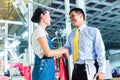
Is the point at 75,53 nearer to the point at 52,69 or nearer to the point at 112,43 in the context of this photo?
the point at 52,69

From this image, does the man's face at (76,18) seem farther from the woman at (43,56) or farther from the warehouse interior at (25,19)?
the warehouse interior at (25,19)

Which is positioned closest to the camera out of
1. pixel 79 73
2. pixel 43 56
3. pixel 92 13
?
pixel 43 56

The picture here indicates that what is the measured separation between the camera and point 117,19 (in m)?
11.2

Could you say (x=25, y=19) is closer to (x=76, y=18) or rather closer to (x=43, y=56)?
(x=76, y=18)

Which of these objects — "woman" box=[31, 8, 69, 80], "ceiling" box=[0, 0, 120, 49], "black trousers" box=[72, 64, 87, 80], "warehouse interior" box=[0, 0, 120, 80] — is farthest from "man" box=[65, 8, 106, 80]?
"ceiling" box=[0, 0, 120, 49]

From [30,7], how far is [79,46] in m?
3.27

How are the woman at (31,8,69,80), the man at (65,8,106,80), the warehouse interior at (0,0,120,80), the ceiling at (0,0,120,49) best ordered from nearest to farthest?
the woman at (31,8,69,80)
the man at (65,8,106,80)
the warehouse interior at (0,0,120,80)
the ceiling at (0,0,120,49)

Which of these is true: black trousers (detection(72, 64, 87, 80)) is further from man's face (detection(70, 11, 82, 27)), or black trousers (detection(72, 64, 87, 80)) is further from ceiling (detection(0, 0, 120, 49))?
ceiling (detection(0, 0, 120, 49))

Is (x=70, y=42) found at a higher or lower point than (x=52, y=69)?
higher

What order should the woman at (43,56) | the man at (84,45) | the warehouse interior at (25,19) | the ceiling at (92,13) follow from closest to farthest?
the woman at (43,56), the man at (84,45), the warehouse interior at (25,19), the ceiling at (92,13)

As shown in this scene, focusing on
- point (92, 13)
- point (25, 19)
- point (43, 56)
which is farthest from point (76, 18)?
point (92, 13)

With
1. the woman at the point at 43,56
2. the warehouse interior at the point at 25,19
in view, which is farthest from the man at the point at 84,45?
the warehouse interior at the point at 25,19

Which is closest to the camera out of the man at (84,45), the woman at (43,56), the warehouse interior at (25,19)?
the woman at (43,56)

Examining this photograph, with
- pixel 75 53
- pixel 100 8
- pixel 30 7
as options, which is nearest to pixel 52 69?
pixel 75 53
